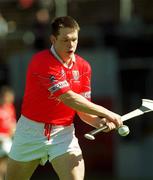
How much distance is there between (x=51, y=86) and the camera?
774 cm

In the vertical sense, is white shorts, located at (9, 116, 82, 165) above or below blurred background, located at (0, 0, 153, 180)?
above

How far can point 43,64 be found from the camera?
7789 millimetres

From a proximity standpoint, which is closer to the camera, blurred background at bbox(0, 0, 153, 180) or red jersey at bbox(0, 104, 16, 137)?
red jersey at bbox(0, 104, 16, 137)

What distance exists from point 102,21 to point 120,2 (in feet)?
1.73

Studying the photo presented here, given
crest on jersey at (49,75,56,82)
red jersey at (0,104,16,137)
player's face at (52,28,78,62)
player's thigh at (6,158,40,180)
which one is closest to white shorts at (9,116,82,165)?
player's thigh at (6,158,40,180)

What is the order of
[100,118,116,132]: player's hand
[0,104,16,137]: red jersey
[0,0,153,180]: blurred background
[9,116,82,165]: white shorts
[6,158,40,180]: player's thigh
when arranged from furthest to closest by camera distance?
1. [0,0,153,180]: blurred background
2. [0,104,16,137]: red jersey
3. [6,158,40,180]: player's thigh
4. [9,116,82,165]: white shorts
5. [100,118,116,132]: player's hand

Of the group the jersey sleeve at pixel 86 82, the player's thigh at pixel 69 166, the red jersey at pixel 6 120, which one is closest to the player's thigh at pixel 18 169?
the player's thigh at pixel 69 166

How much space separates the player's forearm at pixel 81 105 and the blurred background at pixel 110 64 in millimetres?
9097

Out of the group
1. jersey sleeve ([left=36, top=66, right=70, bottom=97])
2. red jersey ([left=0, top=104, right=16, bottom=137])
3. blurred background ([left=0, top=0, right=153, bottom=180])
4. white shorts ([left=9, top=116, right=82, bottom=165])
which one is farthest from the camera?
blurred background ([left=0, top=0, right=153, bottom=180])

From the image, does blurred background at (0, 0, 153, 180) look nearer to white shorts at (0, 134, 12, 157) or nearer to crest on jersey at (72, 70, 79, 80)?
white shorts at (0, 134, 12, 157)

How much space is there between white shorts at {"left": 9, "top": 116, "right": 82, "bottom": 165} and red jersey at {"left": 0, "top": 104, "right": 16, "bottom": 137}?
15.7 feet

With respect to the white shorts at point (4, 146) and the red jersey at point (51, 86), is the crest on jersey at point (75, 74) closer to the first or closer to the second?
the red jersey at point (51, 86)

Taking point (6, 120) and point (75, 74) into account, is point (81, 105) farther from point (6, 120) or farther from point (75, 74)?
point (6, 120)

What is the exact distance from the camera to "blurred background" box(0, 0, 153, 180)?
16922mm
